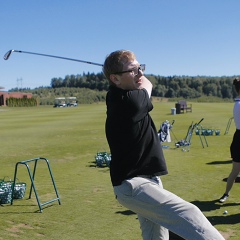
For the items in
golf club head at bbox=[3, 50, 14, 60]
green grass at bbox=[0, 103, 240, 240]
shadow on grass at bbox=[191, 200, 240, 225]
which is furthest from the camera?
golf club head at bbox=[3, 50, 14, 60]

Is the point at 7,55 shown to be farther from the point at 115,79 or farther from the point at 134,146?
the point at 134,146

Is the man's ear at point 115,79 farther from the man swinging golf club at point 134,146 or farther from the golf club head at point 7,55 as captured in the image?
the golf club head at point 7,55

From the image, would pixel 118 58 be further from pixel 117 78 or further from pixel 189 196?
pixel 189 196

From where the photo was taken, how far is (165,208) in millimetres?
3570

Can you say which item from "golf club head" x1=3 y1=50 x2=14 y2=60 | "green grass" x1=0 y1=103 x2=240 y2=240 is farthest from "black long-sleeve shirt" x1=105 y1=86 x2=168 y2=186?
"golf club head" x1=3 y1=50 x2=14 y2=60

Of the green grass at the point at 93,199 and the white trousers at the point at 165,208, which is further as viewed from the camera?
the green grass at the point at 93,199

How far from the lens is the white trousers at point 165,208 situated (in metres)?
3.43

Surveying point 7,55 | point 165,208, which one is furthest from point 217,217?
point 7,55

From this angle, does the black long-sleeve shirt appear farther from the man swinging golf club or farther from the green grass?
the green grass

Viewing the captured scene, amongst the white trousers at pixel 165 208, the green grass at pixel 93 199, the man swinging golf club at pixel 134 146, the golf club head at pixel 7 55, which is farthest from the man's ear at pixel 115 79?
the golf club head at pixel 7 55

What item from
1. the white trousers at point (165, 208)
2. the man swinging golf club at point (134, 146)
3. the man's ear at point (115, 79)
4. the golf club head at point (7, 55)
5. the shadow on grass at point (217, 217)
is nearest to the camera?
the white trousers at point (165, 208)

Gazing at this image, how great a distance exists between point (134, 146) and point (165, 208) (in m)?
0.60

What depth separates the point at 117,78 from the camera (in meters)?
3.82

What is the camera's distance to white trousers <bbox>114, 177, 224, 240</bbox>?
3.43 metres
